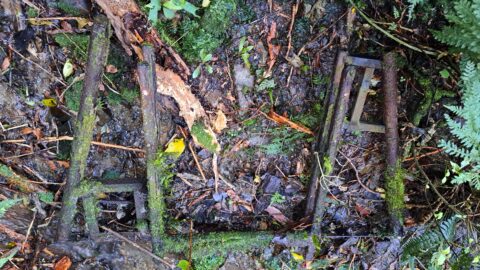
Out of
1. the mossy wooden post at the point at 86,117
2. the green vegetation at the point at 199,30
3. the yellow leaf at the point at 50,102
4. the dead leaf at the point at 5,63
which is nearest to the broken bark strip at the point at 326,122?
the green vegetation at the point at 199,30

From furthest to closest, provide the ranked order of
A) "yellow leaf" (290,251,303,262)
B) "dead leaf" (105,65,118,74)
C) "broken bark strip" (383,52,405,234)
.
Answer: "yellow leaf" (290,251,303,262) → "dead leaf" (105,65,118,74) → "broken bark strip" (383,52,405,234)

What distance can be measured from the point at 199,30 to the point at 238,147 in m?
0.96

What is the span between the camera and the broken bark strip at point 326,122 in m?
2.95

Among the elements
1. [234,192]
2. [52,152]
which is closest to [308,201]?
[234,192]

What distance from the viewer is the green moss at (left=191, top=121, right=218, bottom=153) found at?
308 cm

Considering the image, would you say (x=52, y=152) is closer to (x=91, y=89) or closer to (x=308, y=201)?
(x=91, y=89)

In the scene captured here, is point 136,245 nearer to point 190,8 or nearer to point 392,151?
point 190,8

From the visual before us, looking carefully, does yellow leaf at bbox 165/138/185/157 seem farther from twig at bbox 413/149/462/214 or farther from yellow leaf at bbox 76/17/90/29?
twig at bbox 413/149/462/214

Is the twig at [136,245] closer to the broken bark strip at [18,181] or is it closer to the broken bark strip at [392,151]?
the broken bark strip at [18,181]

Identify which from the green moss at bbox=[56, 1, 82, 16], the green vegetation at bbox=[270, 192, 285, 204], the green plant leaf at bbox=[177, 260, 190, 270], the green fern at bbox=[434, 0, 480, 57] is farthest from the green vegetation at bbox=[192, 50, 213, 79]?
the green fern at bbox=[434, 0, 480, 57]

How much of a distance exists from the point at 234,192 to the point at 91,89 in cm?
136

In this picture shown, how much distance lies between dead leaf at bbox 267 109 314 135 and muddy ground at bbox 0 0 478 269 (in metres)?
0.04

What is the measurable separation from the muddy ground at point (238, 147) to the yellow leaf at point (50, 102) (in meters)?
0.03

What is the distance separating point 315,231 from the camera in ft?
10.2
